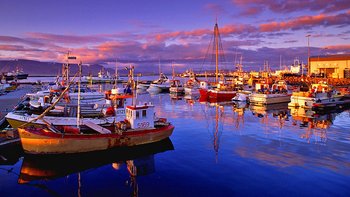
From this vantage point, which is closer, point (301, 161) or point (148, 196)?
point (148, 196)

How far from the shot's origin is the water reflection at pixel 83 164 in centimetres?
1736

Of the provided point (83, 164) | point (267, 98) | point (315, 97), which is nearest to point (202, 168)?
point (83, 164)

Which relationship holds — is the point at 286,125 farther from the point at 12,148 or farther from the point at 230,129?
the point at 12,148

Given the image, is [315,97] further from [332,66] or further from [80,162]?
[332,66]

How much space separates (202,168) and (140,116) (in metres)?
7.30

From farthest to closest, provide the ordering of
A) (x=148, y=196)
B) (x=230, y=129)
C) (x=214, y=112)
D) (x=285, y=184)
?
1. (x=214, y=112)
2. (x=230, y=129)
3. (x=285, y=184)
4. (x=148, y=196)

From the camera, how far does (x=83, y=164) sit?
19.5m

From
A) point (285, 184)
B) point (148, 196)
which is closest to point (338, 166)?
point (285, 184)

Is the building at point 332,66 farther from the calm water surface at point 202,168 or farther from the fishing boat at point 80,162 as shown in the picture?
the fishing boat at point 80,162

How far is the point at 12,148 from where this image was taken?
2242 centimetres

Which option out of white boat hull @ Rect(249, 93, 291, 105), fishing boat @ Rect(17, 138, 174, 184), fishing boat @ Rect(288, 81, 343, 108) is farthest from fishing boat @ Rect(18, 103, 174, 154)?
white boat hull @ Rect(249, 93, 291, 105)

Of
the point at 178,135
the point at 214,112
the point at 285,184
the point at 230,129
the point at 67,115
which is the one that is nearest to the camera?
the point at 285,184

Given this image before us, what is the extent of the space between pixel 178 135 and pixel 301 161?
12444 mm

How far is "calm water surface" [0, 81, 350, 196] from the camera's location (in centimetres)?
1542
